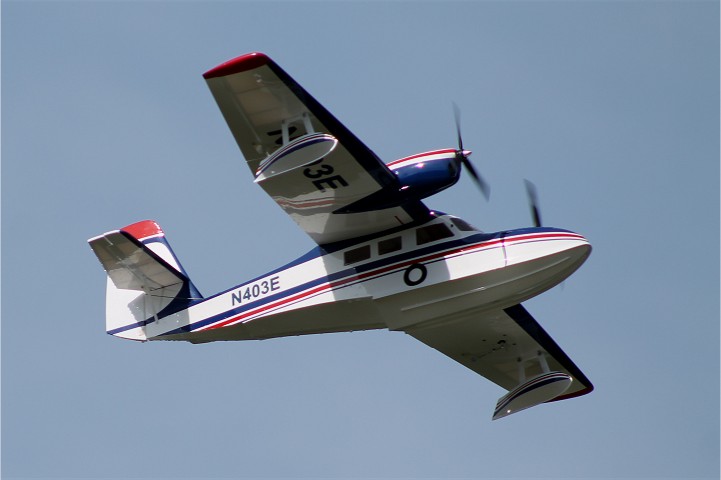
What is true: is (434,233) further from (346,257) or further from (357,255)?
(346,257)

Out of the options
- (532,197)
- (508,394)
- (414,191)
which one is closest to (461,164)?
(414,191)

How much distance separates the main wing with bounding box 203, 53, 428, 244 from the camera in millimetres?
17453

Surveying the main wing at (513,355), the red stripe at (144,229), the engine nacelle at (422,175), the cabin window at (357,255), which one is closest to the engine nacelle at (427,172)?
the engine nacelle at (422,175)

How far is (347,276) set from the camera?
20.0 metres

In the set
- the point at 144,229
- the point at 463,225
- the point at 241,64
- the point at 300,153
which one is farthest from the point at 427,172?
the point at 144,229

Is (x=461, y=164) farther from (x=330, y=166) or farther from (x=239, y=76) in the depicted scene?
(x=239, y=76)

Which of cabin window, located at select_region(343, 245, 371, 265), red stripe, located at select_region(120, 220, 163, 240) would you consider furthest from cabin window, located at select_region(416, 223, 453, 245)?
red stripe, located at select_region(120, 220, 163, 240)

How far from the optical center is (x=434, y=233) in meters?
19.8

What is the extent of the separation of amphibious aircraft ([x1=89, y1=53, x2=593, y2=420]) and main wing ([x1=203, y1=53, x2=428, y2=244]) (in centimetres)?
2

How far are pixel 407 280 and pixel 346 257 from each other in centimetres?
128

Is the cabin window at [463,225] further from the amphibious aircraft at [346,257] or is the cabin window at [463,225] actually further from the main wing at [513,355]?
the main wing at [513,355]

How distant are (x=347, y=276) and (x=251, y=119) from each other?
3.56 meters

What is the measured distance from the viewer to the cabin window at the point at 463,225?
65.1 ft

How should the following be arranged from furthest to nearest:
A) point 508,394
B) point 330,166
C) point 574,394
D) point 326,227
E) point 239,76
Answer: point 574,394 → point 508,394 → point 326,227 → point 330,166 → point 239,76
